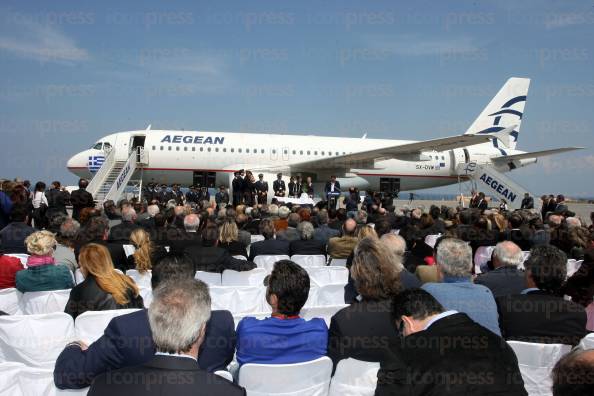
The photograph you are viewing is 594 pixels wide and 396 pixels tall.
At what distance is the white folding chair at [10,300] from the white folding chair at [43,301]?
0.28 metres

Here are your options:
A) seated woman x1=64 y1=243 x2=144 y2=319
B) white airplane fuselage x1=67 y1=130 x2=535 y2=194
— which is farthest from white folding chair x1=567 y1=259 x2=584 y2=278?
white airplane fuselage x1=67 y1=130 x2=535 y2=194

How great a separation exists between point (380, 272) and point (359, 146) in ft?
73.9

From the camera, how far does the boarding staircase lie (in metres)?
20.4

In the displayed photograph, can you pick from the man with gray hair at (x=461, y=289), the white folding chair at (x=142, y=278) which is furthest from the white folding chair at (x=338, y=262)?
the man with gray hair at (x=461, y=289)

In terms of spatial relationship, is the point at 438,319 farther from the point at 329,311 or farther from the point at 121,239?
the point at 121,239

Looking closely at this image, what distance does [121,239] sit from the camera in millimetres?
8383

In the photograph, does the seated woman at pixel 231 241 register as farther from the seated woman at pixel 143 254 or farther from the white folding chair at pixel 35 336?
the white folding chair at pixel 35 336

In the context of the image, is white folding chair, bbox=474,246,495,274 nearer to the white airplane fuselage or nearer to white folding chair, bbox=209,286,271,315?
white folding chair, bbox=209,286,271,315

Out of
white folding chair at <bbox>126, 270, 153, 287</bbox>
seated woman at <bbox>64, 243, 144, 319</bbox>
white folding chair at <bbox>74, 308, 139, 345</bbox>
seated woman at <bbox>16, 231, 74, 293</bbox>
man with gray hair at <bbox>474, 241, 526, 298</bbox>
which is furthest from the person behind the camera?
white folding chair at <bbox>126, 270, 153, 287</bbox>

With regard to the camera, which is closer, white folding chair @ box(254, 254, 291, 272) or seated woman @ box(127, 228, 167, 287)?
seated woman @ box(127, 228, 167, 287)

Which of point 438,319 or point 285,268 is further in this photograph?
point 285,268

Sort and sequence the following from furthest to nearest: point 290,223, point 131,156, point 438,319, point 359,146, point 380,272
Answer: point 359,146, point 131,156, point 290,223, point 380,272, point 438,319

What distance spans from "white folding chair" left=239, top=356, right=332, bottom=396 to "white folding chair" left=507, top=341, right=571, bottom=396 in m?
1.42

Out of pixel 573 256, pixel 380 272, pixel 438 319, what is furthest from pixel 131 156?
pixel 438 319
